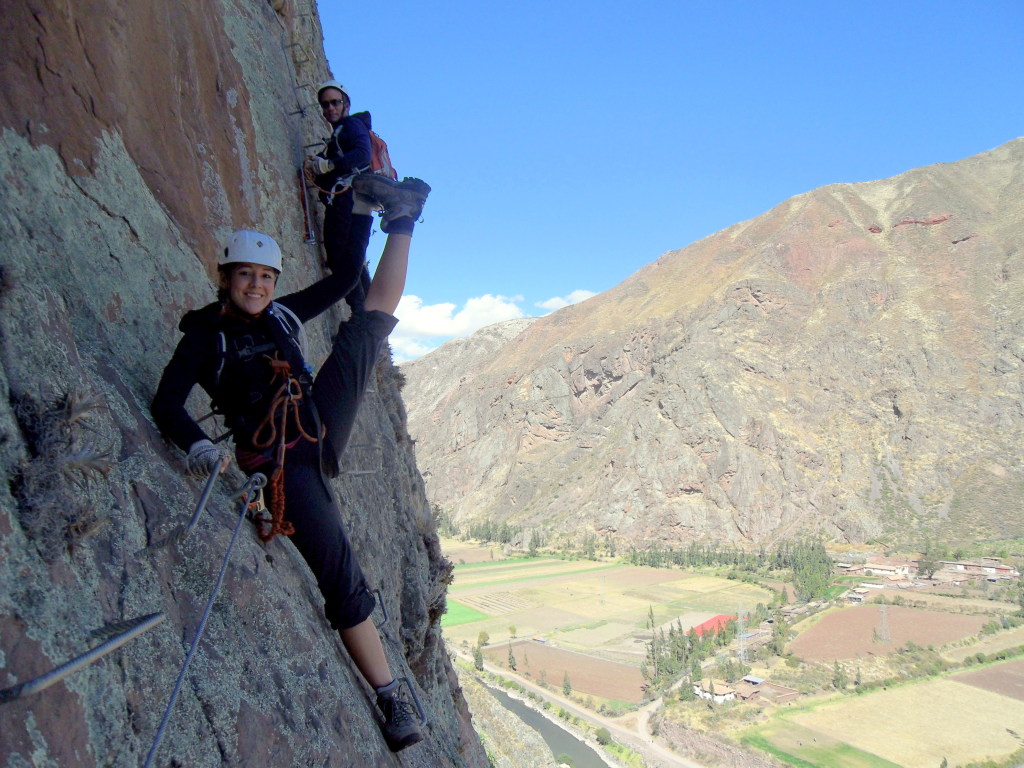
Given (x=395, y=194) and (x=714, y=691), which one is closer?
(x=395, y=194)

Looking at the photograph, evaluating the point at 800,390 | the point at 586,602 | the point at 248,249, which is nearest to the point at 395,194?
the point at 248,249

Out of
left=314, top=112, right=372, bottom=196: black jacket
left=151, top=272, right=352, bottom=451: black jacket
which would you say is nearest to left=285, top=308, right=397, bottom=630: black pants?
left=151, top=272, right=352, bottom=451: black jacket

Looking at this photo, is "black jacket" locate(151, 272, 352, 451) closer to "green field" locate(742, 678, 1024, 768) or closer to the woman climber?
the woman climber

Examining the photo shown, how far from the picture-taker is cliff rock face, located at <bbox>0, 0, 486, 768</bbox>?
6.53 feet

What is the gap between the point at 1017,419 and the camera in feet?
260

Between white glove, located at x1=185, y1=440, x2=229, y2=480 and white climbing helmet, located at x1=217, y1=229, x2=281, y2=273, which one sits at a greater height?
white climbing helmet, located at x1=217, y1=229, x2=281, y2=273

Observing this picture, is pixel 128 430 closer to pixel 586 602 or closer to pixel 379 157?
pixel 379 157

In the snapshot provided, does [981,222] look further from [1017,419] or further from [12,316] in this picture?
[12,316]

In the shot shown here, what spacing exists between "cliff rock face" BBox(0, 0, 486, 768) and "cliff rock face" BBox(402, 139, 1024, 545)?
86035mm

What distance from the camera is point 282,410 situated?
10.3 feet

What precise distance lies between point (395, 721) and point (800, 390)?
309 ft

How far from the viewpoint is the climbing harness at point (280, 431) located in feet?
10.1

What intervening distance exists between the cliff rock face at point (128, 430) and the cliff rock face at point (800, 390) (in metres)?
86.0

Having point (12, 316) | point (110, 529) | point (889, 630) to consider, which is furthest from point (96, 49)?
point (889, 630)
